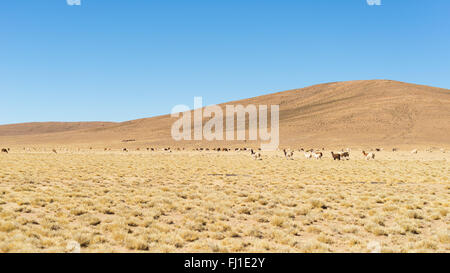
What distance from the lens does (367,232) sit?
29.3 feet

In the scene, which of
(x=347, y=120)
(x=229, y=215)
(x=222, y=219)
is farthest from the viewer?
(x=347, y=120)

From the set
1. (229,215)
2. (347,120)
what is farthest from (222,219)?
(347,120)

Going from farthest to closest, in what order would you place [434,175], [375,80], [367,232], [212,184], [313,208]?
[375,80], [434,175], [212,184], [313,208], [367,232]

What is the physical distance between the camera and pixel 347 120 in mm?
101688

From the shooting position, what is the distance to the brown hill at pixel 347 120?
276ft

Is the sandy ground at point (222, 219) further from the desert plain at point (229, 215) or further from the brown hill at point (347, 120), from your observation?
the brown hill at point (347, 120)

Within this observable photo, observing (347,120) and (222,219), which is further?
(347,120)

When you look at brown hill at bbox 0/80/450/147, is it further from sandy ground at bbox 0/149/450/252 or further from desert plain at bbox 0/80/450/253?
sandy ground at bbox 0/149/450/252

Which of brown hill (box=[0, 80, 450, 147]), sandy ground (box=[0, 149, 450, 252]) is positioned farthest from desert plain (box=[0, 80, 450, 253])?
brown hill (box=[0, 80, 450, 147])

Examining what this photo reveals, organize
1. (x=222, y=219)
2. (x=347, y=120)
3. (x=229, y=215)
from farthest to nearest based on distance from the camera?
1. (x=347, y=120)
2. (x=229, y=215)
3. (x=222, y=219)

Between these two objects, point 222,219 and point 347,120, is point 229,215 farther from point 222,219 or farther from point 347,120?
point 347,120
